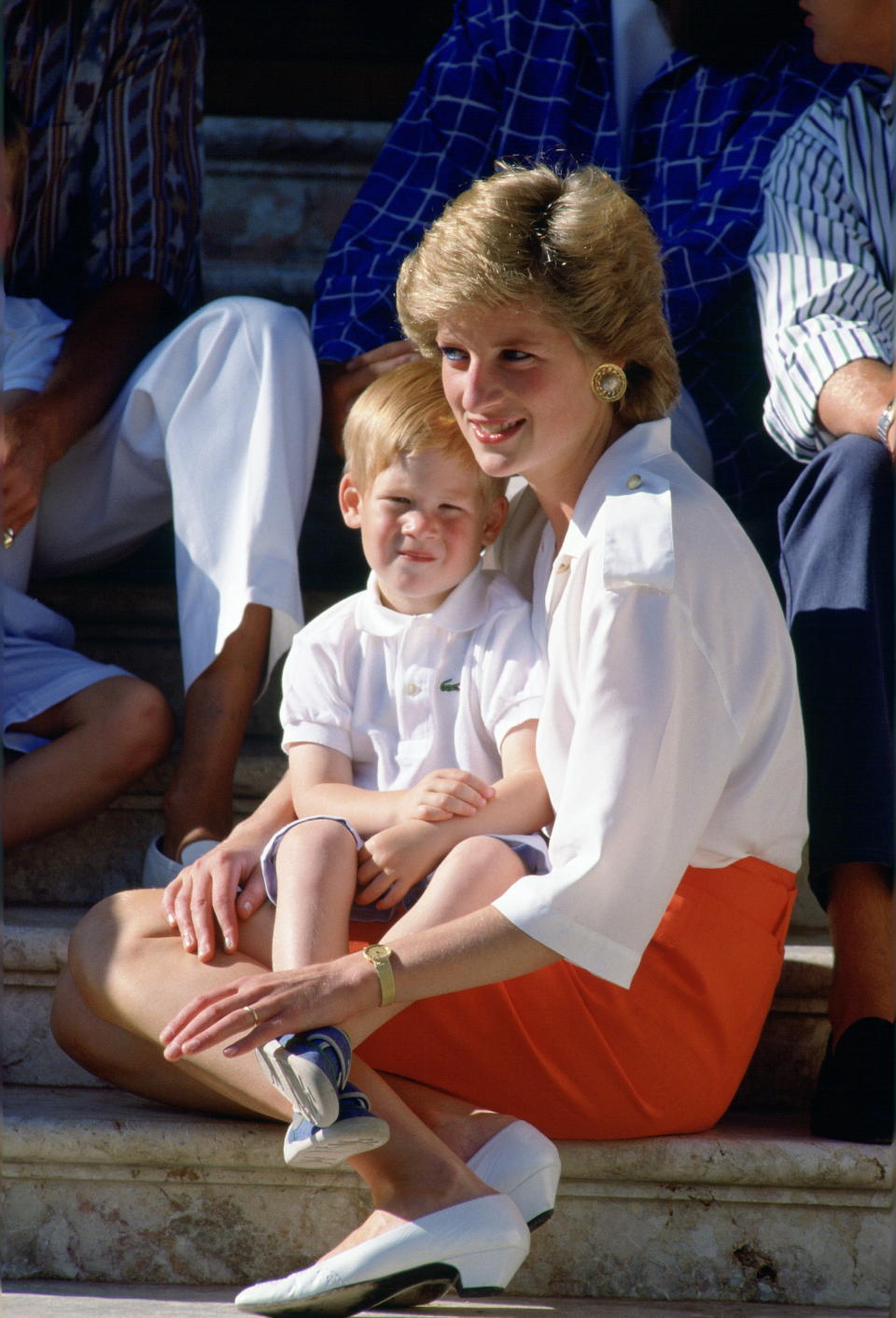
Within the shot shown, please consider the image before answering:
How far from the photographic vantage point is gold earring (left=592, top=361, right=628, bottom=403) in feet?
5.26

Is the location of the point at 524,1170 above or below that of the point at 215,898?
below

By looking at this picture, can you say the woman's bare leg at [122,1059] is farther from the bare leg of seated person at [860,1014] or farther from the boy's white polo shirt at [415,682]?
the bare leg of seated person at [860,1014]

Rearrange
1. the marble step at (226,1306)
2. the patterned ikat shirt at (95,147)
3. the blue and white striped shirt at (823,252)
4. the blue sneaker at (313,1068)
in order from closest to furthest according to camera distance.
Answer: the blue sneaker at (313,1068), the marble step at (226,1306), the blue and white striped shirt at (823,252), the patterned ikat shirt at (95,147)

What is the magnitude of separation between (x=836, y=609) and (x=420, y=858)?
605mm

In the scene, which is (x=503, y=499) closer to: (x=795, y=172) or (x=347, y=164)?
(x=795, y=172)

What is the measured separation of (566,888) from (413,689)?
0.49 m

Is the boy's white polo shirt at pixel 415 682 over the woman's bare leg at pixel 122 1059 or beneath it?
over

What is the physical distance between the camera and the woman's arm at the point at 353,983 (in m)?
1.35

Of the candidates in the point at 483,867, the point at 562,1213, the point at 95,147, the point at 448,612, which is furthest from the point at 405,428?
the point at 95,147

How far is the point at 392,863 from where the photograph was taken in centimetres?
158

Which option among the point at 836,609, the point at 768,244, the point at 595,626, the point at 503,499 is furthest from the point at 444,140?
the point at 595,626

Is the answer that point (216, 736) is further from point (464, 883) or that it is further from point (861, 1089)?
point (861, 1089)

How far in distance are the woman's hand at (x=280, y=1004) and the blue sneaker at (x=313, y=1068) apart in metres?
0.01

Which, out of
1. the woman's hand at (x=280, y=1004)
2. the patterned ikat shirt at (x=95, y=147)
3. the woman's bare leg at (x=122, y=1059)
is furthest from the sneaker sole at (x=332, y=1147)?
the patterned ikat shirt at (x=95, y=147)
